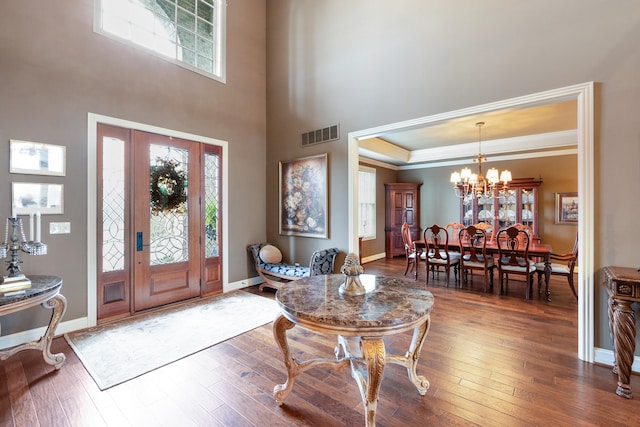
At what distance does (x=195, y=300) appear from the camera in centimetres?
412

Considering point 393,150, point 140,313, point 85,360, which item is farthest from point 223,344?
point 393,150

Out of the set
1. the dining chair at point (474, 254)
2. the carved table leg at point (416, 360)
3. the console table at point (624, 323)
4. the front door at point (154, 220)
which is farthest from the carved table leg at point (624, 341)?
the front door at point (154, 220)

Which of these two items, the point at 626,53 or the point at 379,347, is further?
the point at 626,53

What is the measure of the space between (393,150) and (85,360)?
269 inches

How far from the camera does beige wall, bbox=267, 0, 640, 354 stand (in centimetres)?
238

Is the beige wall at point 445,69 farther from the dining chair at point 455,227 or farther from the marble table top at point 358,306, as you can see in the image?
the dining chair at point 455,227

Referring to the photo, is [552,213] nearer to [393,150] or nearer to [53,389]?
[393,150]

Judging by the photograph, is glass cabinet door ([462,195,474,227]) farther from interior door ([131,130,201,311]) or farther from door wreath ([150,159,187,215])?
door wreath ([150,159,187,215])

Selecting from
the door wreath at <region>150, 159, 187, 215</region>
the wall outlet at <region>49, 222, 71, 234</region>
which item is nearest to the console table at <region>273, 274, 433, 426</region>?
the door wreath at <region>150, 159, 187, 215</region>

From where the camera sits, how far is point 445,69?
3.24 metres

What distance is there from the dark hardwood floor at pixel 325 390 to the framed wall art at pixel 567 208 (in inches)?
178

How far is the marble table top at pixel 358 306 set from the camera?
1.45 meters

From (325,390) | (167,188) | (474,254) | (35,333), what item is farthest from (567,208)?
(35,333)

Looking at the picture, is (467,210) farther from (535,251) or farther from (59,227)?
(59,227)
